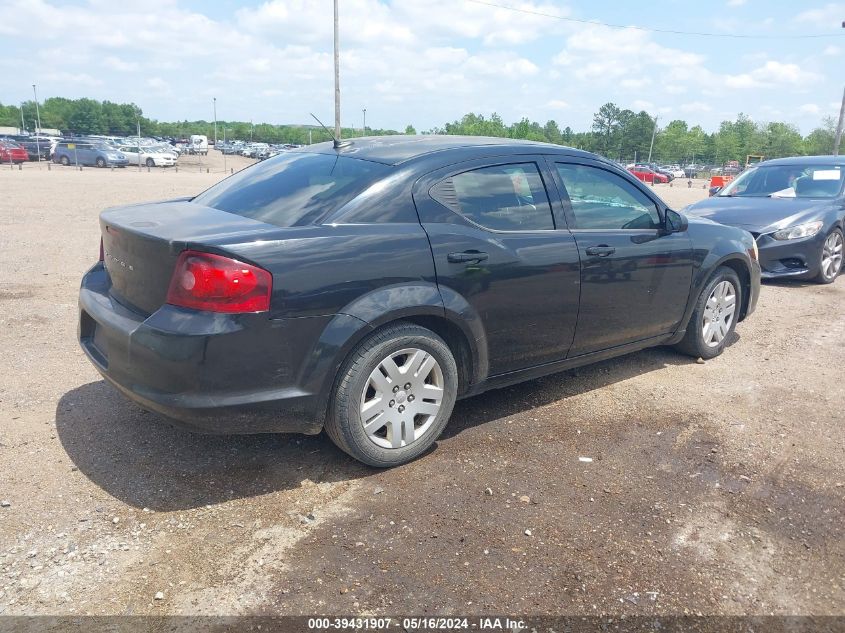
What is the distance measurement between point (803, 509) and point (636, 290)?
5.63 ft

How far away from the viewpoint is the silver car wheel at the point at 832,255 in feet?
27.9

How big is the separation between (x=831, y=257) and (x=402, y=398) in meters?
7.59

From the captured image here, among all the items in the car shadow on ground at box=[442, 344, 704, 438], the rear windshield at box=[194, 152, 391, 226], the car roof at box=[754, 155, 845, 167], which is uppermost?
the car roof at box=[754, 155, 845, 167]

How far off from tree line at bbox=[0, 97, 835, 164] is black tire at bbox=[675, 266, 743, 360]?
42.3m

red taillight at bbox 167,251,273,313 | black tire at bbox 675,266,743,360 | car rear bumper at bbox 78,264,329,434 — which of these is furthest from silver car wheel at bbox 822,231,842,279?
red taillight at bbox 167,251,273,313

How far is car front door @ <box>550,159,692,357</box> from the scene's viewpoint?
4.19 metres

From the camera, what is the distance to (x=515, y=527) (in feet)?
9.95

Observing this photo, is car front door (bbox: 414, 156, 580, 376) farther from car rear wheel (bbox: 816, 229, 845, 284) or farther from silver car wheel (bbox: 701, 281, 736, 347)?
car rear wheel (bbox: 816, 229, 845, 284)

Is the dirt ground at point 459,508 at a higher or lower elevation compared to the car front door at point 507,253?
lower

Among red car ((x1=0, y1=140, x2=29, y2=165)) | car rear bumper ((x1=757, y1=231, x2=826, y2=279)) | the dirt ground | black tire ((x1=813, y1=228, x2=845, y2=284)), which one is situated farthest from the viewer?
red car ((x1=0, y1=140, x2=29, y2=165))

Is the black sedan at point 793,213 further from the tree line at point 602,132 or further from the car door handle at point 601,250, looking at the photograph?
the tree line at point 602,132

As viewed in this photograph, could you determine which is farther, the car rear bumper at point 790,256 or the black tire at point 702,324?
the car rear bumper at point 790,256

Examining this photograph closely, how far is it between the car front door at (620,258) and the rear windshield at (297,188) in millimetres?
1337

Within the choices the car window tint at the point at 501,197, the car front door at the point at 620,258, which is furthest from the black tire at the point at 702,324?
the car window tint at the point at 501,197
